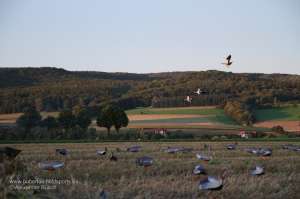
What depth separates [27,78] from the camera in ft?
467

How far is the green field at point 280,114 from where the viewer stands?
73.9m

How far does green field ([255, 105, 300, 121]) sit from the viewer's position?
73.9 m

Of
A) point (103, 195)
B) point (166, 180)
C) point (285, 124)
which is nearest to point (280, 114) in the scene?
point (285, 124)

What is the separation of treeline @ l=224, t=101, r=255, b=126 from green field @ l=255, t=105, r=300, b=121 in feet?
5.91

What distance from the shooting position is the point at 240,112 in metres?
73.9

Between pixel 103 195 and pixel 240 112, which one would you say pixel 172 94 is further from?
pixel 103 195

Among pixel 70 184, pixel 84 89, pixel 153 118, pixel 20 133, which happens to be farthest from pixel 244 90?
pixel 70 184

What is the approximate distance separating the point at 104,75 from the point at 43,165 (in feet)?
493

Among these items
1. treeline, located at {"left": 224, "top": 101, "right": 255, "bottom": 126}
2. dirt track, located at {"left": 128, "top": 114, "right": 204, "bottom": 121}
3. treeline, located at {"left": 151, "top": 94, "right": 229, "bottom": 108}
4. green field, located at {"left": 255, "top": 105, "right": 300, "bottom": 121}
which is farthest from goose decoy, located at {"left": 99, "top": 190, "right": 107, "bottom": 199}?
treeline, located at {"left": 151, "top": 94, "right": 229, "bottom": 108}

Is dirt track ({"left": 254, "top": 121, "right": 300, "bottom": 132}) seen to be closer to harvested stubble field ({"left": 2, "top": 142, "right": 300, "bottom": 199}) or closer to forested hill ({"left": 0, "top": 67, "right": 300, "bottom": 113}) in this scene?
forested hill ({"left": 0, "top": 67, "right": 300, "bottom": 113})

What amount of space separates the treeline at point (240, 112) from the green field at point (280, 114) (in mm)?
1802

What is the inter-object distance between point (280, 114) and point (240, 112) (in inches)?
313


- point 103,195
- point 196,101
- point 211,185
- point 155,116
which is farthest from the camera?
point 196,101

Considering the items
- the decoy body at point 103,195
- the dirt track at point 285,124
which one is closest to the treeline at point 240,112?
the dirt track at point 285,124
